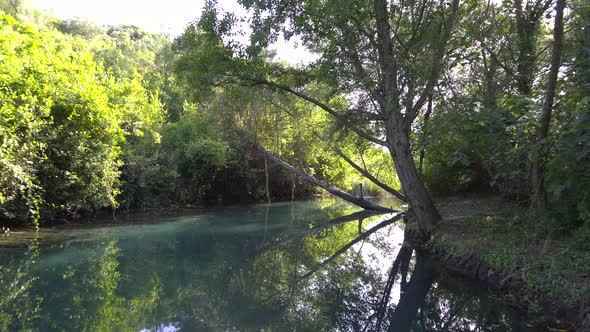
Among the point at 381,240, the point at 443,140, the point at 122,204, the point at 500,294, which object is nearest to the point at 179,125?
the point at 122,204

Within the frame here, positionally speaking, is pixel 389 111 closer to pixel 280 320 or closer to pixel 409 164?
pixel 409 164

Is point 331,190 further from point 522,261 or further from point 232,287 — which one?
point 522,261

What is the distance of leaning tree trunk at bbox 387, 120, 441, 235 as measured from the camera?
9.87m

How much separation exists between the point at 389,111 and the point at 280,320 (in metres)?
5.74

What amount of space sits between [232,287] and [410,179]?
16.4 feet

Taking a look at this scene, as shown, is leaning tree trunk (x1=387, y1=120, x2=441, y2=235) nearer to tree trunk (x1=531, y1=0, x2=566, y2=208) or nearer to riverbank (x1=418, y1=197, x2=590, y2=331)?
riverbank (x1=418, y1=197, x2=590, y2=331)

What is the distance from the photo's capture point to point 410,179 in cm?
987

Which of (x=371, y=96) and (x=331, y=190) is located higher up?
(x=371, y=96)

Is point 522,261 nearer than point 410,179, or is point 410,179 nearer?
point 522,261

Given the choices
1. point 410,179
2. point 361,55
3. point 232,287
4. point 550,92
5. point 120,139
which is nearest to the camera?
point 550,92

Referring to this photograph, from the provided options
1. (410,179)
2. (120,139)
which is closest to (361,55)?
(410,179)

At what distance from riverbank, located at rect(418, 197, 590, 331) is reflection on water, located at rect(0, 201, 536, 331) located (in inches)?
14.8

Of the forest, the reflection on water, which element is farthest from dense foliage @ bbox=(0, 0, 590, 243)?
the reflection on water

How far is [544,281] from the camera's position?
566cm
